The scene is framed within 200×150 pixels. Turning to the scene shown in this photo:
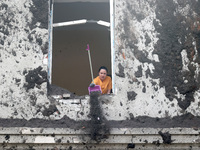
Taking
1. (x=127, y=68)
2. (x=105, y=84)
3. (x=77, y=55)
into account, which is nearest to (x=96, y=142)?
(x=127, y=68)

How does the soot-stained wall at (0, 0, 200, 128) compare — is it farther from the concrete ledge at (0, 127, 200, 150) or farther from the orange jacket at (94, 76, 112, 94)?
the orange jacket at (94, 76, 112, 94)

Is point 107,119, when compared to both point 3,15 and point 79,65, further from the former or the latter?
point 79,65

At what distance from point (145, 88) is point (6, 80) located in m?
2.08

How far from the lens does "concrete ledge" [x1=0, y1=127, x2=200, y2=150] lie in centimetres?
428

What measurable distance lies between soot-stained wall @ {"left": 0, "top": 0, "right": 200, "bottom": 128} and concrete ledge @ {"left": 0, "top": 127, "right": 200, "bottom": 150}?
4.3 inches

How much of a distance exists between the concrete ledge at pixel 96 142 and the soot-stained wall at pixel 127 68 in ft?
0.36

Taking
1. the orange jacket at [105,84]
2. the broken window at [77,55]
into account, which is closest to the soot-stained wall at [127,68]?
the orange jacket at [105,84]

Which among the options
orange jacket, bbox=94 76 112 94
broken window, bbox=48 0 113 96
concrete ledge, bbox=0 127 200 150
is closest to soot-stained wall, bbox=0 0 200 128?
concrete ledge, bbox=0 127 200 150

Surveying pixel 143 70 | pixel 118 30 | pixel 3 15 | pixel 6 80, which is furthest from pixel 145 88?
pixel 3 15

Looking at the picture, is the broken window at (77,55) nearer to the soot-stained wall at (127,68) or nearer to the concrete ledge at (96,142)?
the soot-stained wall at (127,68)

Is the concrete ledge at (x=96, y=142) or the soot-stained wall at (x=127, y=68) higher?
the soot-stained wall at (x=127, y=68)

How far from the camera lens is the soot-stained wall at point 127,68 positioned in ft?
14.6

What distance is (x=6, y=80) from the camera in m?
4.48

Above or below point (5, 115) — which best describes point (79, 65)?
above
